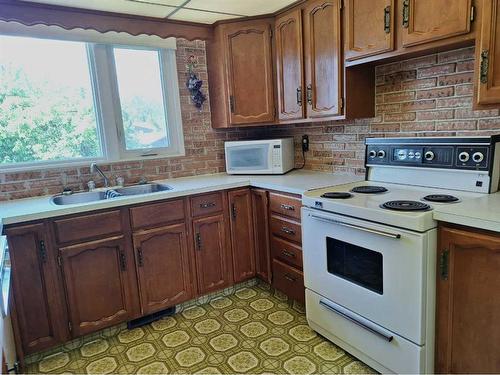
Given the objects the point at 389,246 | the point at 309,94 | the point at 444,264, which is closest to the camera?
the point at 444,264

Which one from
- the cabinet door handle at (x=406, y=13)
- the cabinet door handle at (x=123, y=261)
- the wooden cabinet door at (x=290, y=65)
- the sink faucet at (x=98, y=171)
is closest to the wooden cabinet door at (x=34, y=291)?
the cabinet door handle at (x=123, y=261)

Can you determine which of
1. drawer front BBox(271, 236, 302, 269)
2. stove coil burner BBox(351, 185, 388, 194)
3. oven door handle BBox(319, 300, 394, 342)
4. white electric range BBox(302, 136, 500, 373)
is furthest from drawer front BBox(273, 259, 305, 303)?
stove coil burner BBox(351, 185, 388, 194)

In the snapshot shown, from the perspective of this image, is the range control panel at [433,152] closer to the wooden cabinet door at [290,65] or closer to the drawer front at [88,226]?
the wooden cabinet door at [290,65]

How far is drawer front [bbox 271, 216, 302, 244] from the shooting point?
90.2 inches

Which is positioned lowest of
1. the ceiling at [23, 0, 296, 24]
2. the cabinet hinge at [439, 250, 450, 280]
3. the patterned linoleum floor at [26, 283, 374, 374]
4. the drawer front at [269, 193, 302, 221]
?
the patterned linoleum floor at [26, 283, 374, 374]

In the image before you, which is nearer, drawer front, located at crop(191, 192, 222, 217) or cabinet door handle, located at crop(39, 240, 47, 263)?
cabinet door handle, located at crop(39, 240, 47, 263)

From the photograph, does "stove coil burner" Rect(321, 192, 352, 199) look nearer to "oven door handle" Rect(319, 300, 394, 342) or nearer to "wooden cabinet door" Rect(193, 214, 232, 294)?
"oven door handle" Rect(319, 300, 394, 342)

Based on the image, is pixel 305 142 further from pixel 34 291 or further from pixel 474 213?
pixel 34 291

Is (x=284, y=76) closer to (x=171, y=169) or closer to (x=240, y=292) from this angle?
(x=171, y=169)

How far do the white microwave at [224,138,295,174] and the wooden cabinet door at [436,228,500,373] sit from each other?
1.52m

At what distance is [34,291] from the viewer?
77.0 inches

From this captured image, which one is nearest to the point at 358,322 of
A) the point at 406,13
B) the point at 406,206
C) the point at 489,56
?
the point at 406,206

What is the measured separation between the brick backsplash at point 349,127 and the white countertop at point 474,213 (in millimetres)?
549

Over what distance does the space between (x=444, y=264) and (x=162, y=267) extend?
171 centimetres
